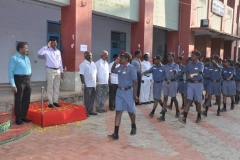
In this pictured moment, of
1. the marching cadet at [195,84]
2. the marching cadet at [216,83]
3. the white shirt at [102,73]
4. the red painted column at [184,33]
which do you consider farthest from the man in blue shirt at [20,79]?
the red painted column at [184,33]

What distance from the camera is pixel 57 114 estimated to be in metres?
6.00

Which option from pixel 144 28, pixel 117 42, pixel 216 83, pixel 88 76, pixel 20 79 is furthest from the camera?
pixel 117 42

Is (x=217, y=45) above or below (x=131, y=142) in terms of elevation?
above

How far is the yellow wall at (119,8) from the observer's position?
931 cm

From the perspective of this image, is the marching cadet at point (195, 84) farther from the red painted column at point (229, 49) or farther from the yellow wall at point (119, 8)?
the red painted column at point (229, 49)

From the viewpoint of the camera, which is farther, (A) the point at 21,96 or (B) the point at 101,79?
(B) the point at 101,79

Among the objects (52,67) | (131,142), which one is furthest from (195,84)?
(52,67)

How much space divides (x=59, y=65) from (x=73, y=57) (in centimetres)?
182

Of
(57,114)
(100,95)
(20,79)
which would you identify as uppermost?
(20,79)

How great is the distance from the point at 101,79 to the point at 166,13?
7.43m

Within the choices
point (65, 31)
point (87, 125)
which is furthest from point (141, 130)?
point (65, 31)

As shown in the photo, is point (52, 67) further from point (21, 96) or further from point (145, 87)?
point (145, 87)

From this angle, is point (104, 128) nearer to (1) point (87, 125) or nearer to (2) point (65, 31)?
(1) point (87, 125)

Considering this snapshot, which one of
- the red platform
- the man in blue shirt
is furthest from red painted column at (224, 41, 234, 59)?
the man in blue shirt
